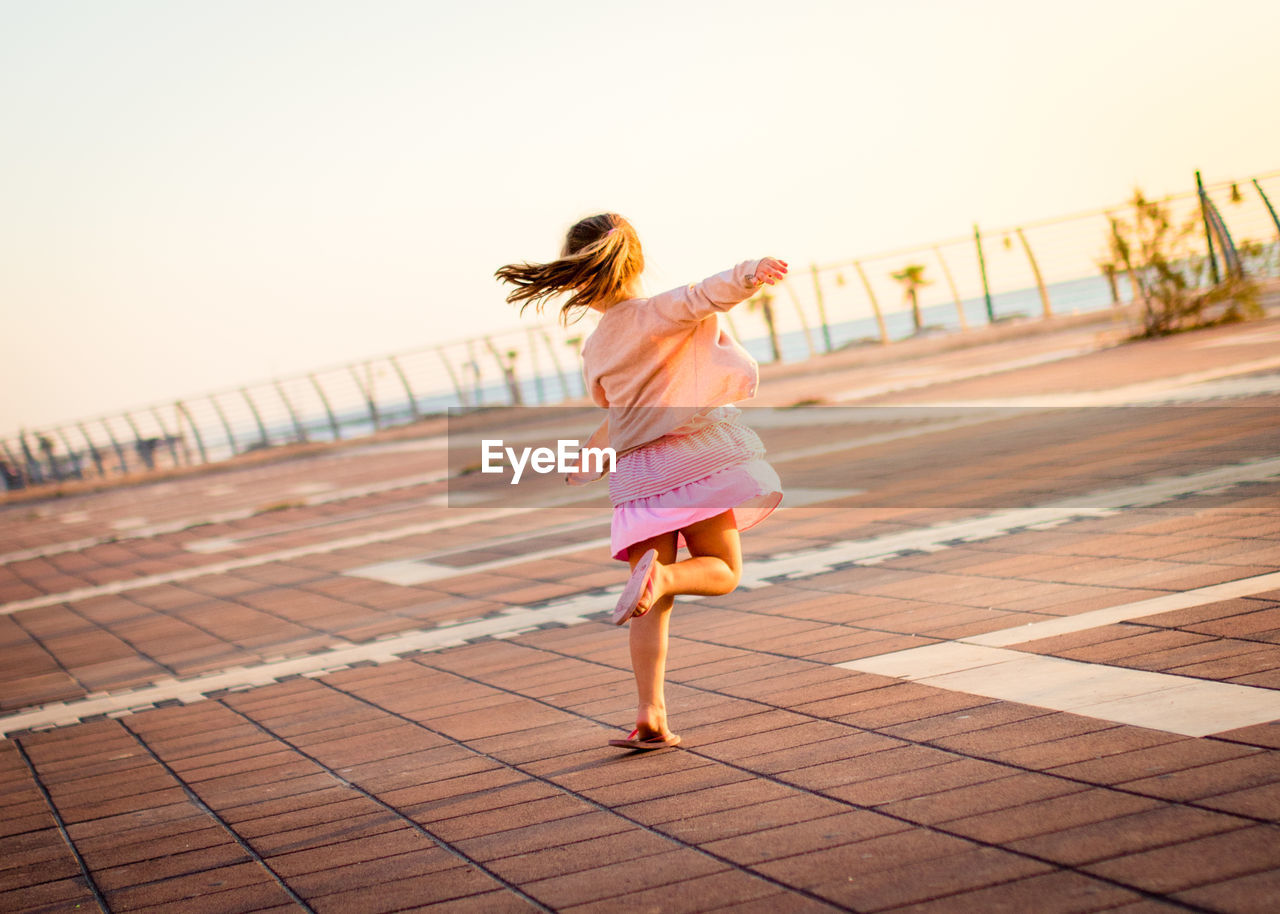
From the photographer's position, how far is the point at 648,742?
10.8 feet

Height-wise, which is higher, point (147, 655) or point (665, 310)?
point (665, 310)

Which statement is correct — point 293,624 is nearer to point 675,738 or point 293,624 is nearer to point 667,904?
point 675,738

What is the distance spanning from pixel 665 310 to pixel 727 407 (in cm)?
36

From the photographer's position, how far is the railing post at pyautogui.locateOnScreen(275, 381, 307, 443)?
25.1m

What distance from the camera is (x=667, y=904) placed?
89.0 inches

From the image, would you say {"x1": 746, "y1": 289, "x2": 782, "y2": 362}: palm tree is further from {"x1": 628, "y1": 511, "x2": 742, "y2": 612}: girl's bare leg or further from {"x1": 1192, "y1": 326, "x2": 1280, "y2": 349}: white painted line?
{"x1": 628, "y1": 511, "x2": 742, "y2": 612}: girl's bare leg

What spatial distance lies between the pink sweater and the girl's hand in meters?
0.26

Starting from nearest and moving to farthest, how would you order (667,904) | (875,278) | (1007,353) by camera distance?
(667,904), (1007,353), (875,278)

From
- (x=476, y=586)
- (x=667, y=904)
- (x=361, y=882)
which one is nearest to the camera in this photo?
(x=667, y=904)

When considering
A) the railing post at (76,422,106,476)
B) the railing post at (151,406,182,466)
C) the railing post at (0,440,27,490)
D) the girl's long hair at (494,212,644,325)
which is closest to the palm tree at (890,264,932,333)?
the railing post at (151,406,182,466)

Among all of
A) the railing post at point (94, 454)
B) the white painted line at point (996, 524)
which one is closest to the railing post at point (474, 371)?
the railing post at point (94, 454)

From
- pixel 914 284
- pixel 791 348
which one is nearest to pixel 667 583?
pixel 791 348

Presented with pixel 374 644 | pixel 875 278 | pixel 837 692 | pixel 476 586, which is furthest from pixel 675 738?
pixel 875 278

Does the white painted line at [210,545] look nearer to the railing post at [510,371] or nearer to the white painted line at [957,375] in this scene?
the white painted line at [957,375]
